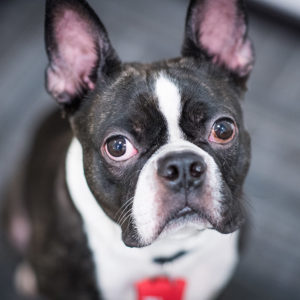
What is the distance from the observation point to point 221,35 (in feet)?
6.95

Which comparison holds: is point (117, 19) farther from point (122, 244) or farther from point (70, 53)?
point (122, 244)

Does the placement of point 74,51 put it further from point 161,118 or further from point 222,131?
point 222,131

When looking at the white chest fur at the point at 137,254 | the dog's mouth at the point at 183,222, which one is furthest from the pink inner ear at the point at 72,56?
the dog's mouth at the point at 183,222

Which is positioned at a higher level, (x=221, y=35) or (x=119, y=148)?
(x=221, y=35)

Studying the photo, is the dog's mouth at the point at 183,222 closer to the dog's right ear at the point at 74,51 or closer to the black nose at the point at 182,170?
the black nose at the point at 182,170

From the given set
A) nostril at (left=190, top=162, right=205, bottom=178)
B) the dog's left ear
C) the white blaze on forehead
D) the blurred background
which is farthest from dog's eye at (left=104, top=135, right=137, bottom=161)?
the blurred background

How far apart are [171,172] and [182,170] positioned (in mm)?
37

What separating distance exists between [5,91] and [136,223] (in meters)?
2.34

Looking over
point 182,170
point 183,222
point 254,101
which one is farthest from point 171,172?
point 254,101

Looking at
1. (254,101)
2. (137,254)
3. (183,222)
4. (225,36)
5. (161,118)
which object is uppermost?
(225,36)

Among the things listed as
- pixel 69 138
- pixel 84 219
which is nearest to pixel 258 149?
pixel 69 138

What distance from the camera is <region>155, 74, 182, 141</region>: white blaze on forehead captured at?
1845 millimetres

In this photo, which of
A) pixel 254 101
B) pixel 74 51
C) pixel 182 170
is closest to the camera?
pixel 182 170

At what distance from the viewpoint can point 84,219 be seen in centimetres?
219
